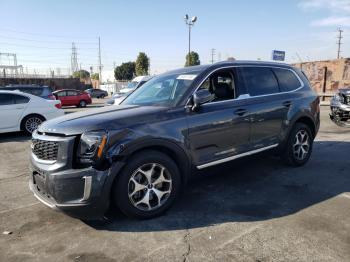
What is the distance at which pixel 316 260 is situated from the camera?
2.94 metres

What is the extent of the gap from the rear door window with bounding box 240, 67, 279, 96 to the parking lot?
3.31 ft

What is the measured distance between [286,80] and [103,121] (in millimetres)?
3429

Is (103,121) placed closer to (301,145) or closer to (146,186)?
(146,186)

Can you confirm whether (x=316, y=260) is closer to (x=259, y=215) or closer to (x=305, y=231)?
(x=305, y=231)

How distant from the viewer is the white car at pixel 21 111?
1045cm

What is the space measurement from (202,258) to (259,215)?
117 cm

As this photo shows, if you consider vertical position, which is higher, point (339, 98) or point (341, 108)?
point (339, 98)

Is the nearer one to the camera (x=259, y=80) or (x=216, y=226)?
(x=216, y=226)

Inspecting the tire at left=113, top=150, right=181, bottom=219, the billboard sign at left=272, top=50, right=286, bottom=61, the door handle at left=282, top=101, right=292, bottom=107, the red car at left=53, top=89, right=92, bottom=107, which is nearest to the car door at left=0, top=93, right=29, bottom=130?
the tire at left=113, top=150, right=181, bottom=219

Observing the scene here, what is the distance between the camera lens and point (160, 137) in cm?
381

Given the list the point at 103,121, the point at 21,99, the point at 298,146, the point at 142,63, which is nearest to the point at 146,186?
the point at 103,121

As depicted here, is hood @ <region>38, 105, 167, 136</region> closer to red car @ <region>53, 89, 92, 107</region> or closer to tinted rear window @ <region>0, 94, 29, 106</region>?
tinted rear window @ <region>0, 94, 29, 106</region>

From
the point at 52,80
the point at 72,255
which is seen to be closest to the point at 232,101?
the point at 72,255

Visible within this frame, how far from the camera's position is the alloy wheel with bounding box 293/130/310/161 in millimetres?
5738
